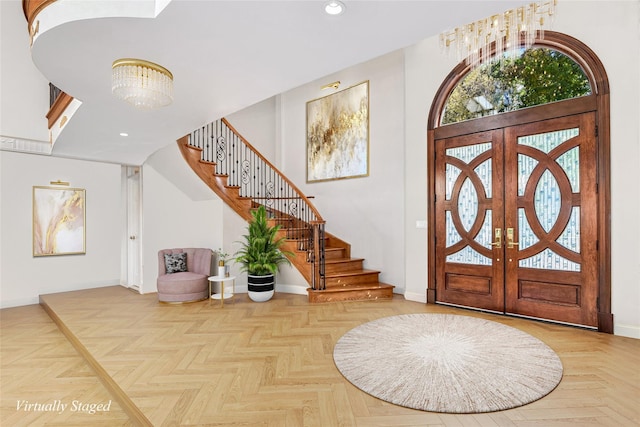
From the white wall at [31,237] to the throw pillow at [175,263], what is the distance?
1.86 meters

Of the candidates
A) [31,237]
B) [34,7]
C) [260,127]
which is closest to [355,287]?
[260,127]

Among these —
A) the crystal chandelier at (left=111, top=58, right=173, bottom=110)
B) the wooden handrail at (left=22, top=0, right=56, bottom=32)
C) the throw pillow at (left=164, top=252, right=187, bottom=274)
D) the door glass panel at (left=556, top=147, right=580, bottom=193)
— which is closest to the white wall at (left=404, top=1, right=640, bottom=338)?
the door glass panel at (left=556, top=147, right=580, bottom=193)

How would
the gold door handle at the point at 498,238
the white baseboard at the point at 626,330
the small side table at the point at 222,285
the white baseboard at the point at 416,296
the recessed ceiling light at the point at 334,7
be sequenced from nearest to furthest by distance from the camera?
1. the recessed ceiling light at the point at 334,7
2. the white baseboard at the point at 626,330
3. the gold door handle at the point at 498,238
4. the small side table at the point at 222,285
5. the white baseboard at the point at 416,296

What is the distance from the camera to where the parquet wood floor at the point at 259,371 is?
2.32 metres

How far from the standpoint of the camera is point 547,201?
4.37m

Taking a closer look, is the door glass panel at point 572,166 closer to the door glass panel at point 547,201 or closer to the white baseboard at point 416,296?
the door glass panel at point 547,201

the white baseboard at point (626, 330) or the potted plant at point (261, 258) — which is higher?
the potted plant at point (261, 258)

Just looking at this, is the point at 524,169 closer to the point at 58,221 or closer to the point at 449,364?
the point at 449,364

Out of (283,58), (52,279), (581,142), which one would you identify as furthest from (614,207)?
(52,279)

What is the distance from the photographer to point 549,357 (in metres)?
3.23

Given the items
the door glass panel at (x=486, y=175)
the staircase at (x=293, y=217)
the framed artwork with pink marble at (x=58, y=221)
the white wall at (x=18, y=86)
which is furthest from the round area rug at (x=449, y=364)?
the white wall at (x=18, y=86)

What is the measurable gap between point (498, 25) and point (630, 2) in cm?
146

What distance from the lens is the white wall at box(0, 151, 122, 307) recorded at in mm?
5746

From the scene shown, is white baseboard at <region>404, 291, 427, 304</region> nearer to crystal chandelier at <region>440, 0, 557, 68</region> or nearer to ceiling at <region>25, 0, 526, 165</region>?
crystal chandelier at <region>440, 0, 557, 68</region>
